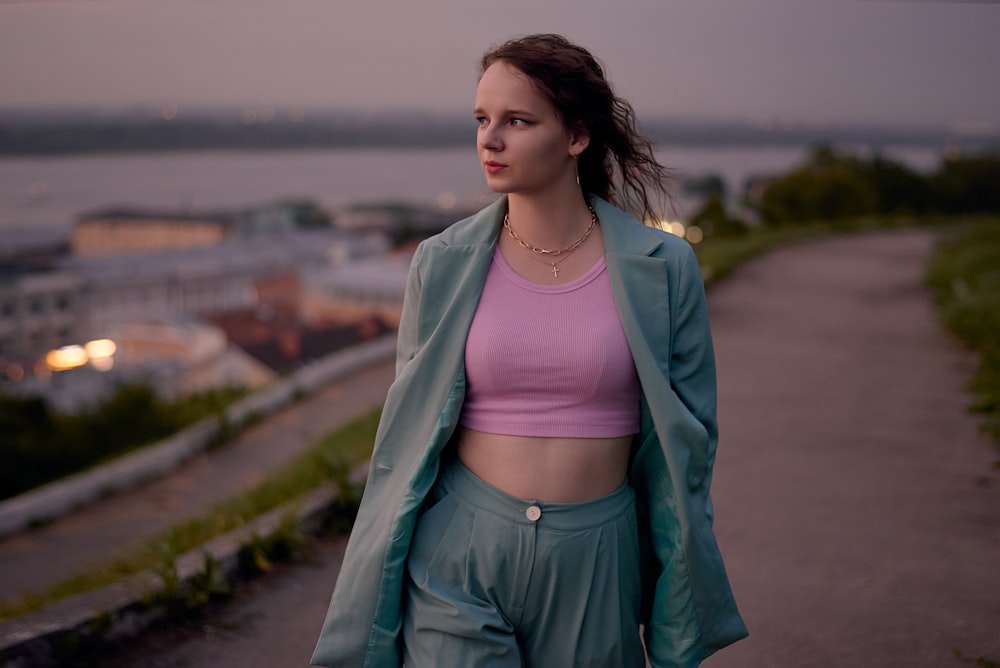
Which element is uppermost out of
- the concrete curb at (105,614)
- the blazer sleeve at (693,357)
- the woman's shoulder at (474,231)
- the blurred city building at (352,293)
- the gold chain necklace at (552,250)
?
the woman's shoulder at (474,231)

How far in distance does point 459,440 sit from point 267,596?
2134 millimetres

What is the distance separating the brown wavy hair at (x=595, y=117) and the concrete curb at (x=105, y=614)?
2.29 metres

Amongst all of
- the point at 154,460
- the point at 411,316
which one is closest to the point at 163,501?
the point at 154,460

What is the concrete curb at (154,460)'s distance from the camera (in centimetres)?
740

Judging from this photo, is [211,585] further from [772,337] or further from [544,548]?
[772,337]

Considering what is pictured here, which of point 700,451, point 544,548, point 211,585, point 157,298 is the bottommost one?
point 157,298

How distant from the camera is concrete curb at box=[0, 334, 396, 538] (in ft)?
24.3

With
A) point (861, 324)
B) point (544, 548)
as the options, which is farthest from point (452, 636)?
point (861, 324)

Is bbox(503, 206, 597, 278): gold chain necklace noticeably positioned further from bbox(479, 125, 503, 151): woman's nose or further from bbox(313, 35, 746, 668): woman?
bbox(479, 125, 503, 151): woman's nose

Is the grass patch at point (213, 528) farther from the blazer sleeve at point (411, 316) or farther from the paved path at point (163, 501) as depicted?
the blazer sleeve at point (411, 316)

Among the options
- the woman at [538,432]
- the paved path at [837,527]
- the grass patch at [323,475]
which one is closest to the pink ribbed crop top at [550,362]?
the woman at [538,432]

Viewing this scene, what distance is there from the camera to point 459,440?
7.35ft

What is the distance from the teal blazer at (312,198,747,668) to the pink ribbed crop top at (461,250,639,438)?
4 cm

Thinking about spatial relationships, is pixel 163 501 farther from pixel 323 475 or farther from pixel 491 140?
pixel 491 140
